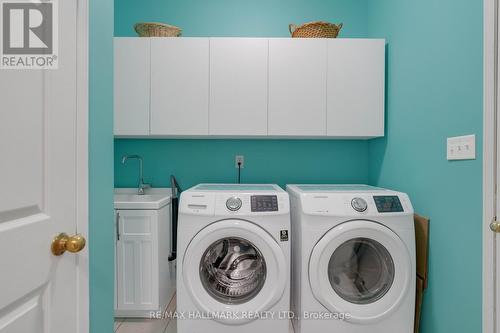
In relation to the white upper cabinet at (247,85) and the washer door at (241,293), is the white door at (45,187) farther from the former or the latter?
the white upper cabinet at (247,85)

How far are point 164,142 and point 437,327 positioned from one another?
2277 mm

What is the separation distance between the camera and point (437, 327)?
4.98 feet

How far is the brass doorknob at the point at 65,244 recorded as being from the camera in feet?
2.51

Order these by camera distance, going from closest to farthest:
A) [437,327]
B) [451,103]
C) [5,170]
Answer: [5,170] → [451,103] → [437,327]

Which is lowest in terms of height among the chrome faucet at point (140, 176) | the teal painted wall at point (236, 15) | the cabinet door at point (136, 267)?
the cabinet door at point (136, 267)

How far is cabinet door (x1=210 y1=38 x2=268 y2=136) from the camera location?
201 centimetres

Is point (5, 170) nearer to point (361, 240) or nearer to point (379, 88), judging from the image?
point (361, 240)

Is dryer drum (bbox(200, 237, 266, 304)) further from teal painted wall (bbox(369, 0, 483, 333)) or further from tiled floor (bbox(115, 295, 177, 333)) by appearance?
teal painted wall (bbox(369, 0, 483, 333))

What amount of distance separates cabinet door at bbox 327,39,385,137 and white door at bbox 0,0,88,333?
162cm

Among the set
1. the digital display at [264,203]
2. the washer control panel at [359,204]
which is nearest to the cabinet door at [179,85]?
the digital display at [264,203]

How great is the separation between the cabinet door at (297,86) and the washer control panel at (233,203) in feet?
2.16
